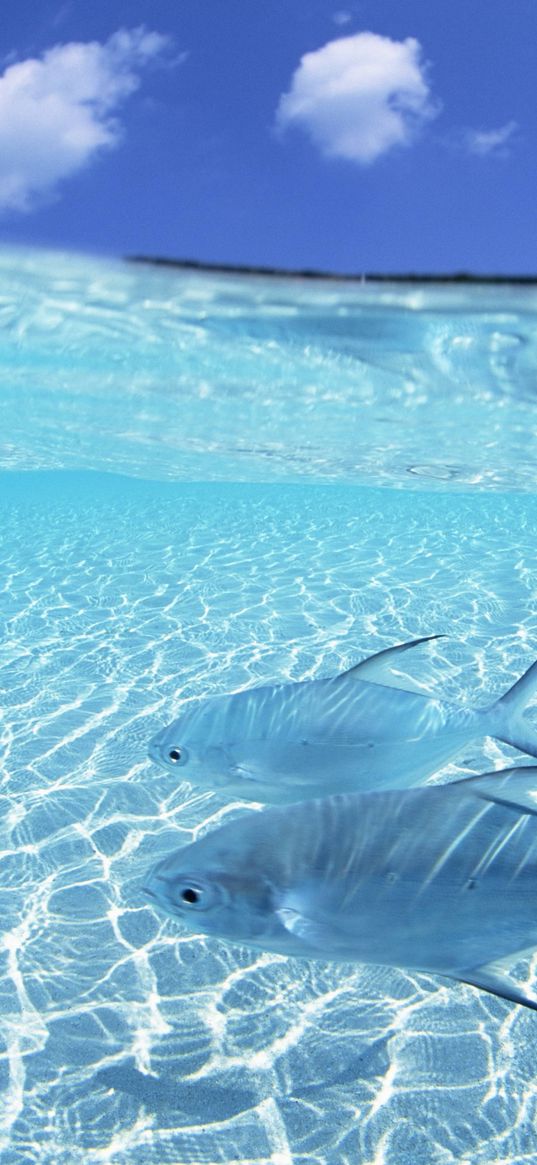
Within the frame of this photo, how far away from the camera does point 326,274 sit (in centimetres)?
693

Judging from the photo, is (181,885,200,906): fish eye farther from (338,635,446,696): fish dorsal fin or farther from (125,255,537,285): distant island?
(125,255,537,285): distant island

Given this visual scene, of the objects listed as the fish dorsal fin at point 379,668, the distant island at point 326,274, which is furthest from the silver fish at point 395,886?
the distant island at point 326,274

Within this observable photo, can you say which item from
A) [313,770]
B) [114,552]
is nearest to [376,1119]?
[313,770]

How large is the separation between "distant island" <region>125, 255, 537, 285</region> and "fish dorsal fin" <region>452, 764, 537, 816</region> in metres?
5.25

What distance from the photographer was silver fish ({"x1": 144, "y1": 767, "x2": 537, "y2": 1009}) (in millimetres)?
2607

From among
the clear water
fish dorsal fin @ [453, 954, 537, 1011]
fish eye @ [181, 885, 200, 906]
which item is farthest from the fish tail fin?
fish eye @ [181, 885, 200, 906]

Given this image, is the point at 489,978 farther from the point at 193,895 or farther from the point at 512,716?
the point at 512,716

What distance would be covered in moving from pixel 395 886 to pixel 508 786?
0.54 metres

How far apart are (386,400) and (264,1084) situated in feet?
32.7

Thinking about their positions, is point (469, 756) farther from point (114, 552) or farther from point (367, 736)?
point (114, 552)

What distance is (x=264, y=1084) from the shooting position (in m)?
4.16

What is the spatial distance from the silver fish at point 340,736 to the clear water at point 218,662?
5.01 feet

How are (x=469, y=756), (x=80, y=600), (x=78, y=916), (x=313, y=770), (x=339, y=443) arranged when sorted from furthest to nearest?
(x=339, y=443) → (x=80, y=600) → (x=469, y=756) → (x=78, y=916) → (x=313, y=770)

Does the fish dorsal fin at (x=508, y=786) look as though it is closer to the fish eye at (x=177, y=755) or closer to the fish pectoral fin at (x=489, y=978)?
the fish pectoral fin at (x=489, y=978)
